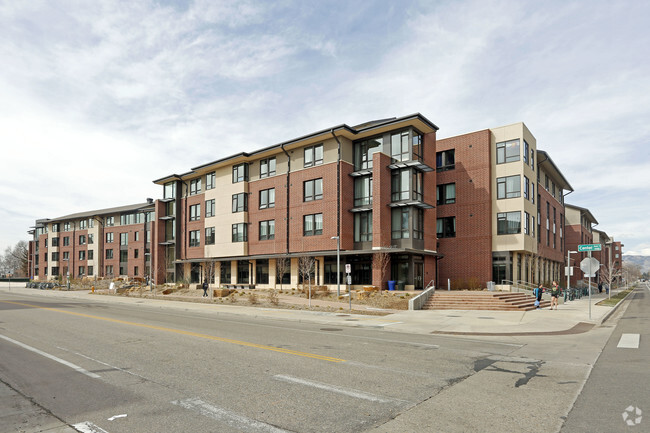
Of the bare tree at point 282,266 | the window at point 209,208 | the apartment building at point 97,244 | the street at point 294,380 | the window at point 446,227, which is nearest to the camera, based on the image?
the street at point 294,380

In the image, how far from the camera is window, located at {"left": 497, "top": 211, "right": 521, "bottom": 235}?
37.7 m

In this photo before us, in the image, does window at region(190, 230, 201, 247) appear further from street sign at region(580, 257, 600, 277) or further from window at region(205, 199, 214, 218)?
street sign at region(580, 257, 600, 277)

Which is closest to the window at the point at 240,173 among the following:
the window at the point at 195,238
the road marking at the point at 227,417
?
the window at the point at 195,238

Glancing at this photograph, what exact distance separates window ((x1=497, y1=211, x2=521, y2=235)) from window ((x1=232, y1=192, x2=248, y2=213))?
83.2ft

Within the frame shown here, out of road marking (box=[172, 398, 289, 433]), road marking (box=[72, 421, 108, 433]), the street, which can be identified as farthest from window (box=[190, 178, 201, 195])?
road marking (box=[72, 421, 108, 433])

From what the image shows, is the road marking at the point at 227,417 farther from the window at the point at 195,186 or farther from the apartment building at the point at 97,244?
the apartment building at the point at 97,244

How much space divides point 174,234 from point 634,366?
53.4m

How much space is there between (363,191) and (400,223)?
4549mm

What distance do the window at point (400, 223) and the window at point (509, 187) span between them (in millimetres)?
10020

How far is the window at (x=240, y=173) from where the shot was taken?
4619 centimetres

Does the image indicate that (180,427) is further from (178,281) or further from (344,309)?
(178,281)

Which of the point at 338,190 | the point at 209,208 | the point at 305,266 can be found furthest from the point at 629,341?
the point at 209,208

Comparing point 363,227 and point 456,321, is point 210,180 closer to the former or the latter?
point 363,227

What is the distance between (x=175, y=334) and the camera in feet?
47.4
